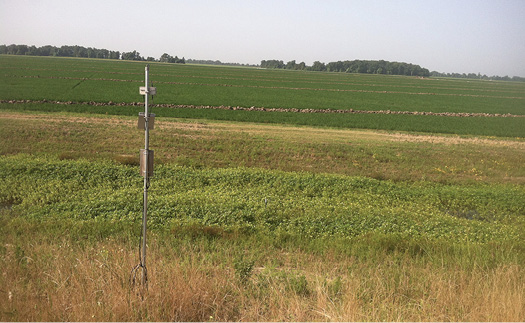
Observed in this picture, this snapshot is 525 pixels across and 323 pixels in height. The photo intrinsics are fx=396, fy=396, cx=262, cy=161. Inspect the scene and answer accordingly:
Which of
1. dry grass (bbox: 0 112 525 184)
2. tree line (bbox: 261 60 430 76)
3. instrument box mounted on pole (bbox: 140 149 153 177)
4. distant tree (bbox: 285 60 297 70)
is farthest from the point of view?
distant tree (bbox: 285 60 297 70)

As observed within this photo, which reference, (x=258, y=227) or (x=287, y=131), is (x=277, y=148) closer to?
(x=287, y=131)

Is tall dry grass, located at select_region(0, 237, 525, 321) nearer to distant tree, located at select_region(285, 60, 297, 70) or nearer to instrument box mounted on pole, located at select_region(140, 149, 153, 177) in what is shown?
instrument box mounted on pole, located at select_region(140, 149, 153, 177)

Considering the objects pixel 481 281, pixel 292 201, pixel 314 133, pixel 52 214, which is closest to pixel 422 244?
pixel 481 281

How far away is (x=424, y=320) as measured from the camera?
5.35m

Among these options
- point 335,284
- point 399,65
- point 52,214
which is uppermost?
point 399,65

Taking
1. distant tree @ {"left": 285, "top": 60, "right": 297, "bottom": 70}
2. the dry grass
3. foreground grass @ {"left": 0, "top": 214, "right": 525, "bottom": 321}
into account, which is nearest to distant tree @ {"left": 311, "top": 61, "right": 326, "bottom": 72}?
distant tree @ {"left": 285, "top": 60, "right": 297, "bottom": 70}

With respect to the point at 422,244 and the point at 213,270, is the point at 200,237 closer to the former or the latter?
the point at 213,270

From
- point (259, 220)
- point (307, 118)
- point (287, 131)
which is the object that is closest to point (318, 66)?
point (307, 118)

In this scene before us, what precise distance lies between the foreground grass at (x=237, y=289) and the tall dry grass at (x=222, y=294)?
16 mm

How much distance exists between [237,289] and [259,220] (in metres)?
4.86

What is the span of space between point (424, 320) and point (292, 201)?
24.0 feet

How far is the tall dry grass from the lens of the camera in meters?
5.22

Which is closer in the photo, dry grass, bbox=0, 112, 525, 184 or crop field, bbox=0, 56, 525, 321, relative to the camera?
crop field, bbox=0, 56, 525, 321

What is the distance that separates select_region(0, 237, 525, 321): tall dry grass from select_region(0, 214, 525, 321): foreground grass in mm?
16
